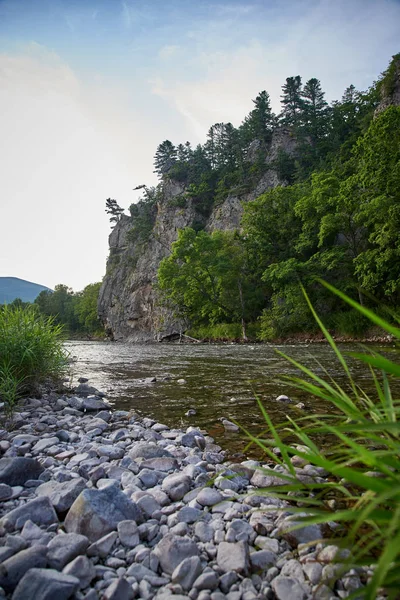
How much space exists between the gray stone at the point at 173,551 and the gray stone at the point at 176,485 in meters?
0.63

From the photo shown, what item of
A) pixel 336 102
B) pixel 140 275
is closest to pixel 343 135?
pixel 336 102

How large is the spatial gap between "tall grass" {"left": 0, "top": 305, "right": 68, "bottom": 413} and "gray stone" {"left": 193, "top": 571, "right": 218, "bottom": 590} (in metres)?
4.11

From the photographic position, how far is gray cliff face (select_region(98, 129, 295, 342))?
45.5 metres

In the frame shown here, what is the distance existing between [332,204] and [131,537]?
22.8 m

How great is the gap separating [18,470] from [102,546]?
4.36 ft

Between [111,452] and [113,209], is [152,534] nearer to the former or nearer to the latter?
[111,452]

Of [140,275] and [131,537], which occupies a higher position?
A: [140,275]

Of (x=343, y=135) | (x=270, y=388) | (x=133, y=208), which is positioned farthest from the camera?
(x=133, y=208)

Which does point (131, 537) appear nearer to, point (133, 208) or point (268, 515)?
point (268, 515)

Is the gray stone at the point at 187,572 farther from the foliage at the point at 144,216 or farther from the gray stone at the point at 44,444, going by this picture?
the foliage at the point at 144,216

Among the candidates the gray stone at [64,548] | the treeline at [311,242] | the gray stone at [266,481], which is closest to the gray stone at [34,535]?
the gray stone at [64,548]

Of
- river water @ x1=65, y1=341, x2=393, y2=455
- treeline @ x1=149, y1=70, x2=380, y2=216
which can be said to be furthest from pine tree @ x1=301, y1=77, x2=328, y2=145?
river water @ x1=65, y1=341, x2=393, y2=455

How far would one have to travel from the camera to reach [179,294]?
125ft

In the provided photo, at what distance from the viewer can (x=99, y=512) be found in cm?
217
